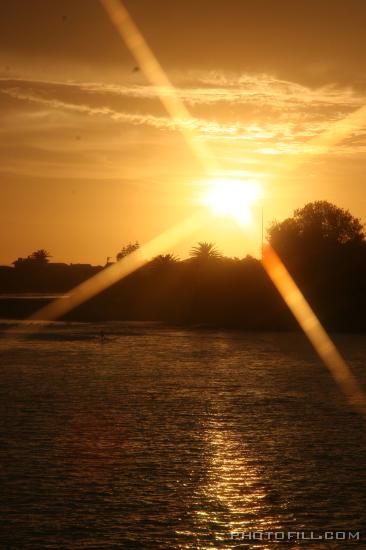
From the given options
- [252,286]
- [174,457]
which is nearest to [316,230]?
[252,286]

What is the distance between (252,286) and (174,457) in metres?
63.2

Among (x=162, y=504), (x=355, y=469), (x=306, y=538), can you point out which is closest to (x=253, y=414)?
(x=355, y=469)

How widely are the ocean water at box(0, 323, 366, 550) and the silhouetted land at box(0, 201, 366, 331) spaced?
38.6 m

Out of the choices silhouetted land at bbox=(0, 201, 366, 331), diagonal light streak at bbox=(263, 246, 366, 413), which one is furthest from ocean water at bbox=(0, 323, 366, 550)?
silhouetted land at bbox=(0, 201, 366, 331)

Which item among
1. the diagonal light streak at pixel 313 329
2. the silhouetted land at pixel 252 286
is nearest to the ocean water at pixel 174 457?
the diagonal light streak at pixel 313 329

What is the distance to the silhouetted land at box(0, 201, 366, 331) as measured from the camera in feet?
246

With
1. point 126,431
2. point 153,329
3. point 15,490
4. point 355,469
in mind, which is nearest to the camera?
point 15,490

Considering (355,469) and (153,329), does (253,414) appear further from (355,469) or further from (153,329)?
(153,329)

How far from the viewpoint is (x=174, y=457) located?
17.8 metres

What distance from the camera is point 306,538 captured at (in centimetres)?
1238

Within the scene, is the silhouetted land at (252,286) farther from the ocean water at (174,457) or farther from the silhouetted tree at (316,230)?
the ocean water at (174,457)

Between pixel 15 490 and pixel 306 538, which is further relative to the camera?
pixel 15 490

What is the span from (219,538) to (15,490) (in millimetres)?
3731

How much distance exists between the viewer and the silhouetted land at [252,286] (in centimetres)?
7506
